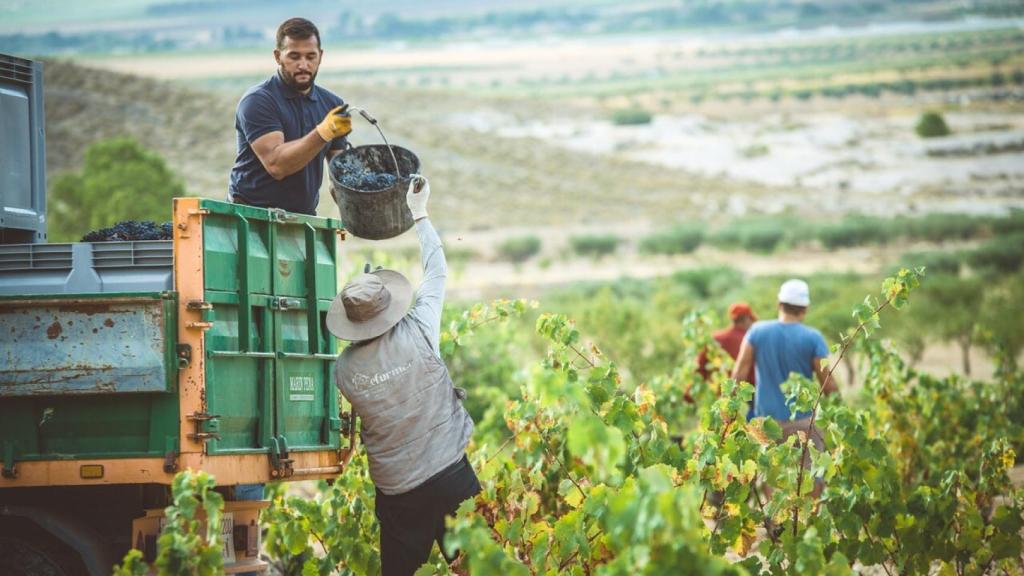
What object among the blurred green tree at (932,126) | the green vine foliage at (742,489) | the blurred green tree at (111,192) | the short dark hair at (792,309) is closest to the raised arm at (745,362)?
the short dark hair at (792,309)

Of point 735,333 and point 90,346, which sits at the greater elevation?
point 90,346

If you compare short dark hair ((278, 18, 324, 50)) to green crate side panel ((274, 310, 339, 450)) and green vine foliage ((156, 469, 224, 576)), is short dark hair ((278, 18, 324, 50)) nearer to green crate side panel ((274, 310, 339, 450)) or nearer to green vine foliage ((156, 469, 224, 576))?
green crate side panel ((274, 310, 339, 450))

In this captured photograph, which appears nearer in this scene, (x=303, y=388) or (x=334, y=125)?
(x=334, y=125)

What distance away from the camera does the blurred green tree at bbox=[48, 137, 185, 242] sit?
3180 centimetres

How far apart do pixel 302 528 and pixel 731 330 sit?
574cm

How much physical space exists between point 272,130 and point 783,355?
152 inches

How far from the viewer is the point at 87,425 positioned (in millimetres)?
6203

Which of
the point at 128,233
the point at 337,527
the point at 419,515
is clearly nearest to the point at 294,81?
the point at 128,233

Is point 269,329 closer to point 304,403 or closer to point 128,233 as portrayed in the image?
point 304,403

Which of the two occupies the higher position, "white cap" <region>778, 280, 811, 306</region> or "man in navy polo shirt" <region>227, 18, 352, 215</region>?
"man in navy polo shirt" <region>227, 18, 352, 215</region>

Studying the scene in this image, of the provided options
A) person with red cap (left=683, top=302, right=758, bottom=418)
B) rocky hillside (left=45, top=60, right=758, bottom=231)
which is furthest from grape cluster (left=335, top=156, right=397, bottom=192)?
rocky hillside (left=45, top=60, right=758, bottom=231)

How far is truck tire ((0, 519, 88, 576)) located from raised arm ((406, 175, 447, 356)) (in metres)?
1.78

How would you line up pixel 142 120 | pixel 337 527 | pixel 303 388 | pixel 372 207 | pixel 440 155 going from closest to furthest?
pixel 303 388, pixel 372 207, pixel 337 527, pixel 142 120, pixel 440 155

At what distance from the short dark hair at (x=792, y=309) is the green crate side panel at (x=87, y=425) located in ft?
15.9
